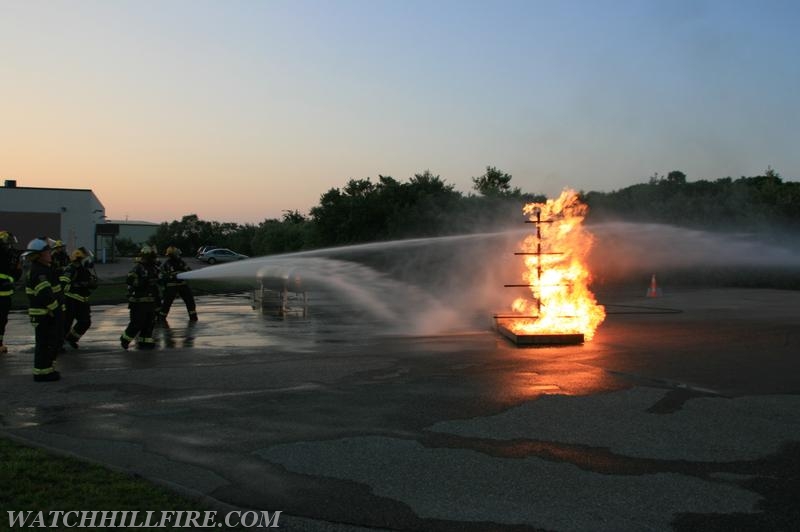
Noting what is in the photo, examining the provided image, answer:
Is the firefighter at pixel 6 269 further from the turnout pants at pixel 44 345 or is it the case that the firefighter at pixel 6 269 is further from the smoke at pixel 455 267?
the smoke at pixel 455 267

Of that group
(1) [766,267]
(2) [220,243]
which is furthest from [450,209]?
(2) [220,243]

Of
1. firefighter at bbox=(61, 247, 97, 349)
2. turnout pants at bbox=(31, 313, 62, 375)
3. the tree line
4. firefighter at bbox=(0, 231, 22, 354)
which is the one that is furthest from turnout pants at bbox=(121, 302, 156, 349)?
the tree line

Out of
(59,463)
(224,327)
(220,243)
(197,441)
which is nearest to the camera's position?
(59,463)

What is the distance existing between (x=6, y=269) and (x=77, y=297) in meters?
1.18

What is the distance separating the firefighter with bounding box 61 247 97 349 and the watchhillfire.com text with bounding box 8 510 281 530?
26.8 ft

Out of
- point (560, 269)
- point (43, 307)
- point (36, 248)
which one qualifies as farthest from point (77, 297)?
point (560, 269)

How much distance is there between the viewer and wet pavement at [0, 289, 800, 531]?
4.59m

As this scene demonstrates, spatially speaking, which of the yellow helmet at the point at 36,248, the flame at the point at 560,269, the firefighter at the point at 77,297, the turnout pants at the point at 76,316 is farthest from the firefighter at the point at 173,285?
the flame at the point at 560,269

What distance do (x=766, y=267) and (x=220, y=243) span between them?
6881cm

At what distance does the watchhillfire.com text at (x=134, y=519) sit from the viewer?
4027 millimetres

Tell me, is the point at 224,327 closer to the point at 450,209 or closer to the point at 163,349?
the point at 163,349

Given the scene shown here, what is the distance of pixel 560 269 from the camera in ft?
41.9

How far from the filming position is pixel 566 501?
4621 mm

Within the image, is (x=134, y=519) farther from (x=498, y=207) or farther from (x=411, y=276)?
(x=498, y=207)
